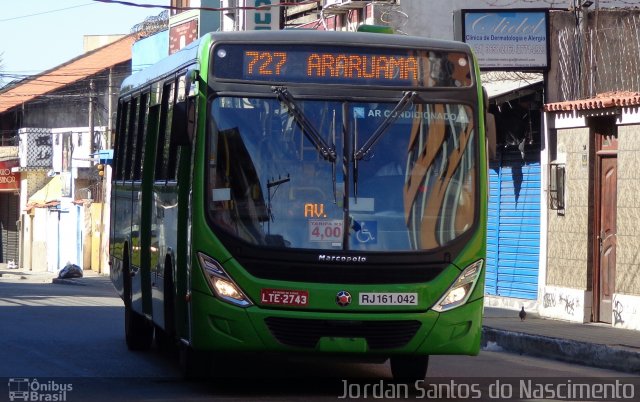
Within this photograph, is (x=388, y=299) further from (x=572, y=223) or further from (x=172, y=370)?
(x=572, y=223)

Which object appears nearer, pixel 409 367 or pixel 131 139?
pixel 409 367

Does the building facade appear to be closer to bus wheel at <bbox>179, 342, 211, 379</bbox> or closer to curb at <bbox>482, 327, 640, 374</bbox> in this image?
curb at <bbox>482, 327, 640, 374</bbox>

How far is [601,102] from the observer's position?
58.0 ft

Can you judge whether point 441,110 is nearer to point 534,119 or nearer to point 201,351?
point 201,351

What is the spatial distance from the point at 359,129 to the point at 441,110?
724mm

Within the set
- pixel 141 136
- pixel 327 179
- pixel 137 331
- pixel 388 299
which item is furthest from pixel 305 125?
pixel 137 331

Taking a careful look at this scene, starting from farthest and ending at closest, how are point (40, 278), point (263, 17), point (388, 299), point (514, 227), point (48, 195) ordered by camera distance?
1. point (48, 195)
2. point (40, 278)
3. point (263, 17)
4. point (514, 227)
5. point (388, 299)

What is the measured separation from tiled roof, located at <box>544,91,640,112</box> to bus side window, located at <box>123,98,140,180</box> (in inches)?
266

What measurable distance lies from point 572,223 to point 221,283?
1048 centimetres

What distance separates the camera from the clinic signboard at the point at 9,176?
173ft

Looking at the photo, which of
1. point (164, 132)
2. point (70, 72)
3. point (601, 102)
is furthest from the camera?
point (70, 72)

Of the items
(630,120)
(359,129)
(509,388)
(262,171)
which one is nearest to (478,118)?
(359,129)

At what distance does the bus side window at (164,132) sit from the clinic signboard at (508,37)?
8517 mm

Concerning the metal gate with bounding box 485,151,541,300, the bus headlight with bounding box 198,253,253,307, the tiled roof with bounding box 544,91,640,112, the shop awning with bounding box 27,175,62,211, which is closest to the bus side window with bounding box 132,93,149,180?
the bus headlight with bounding box 198,253,253,307
